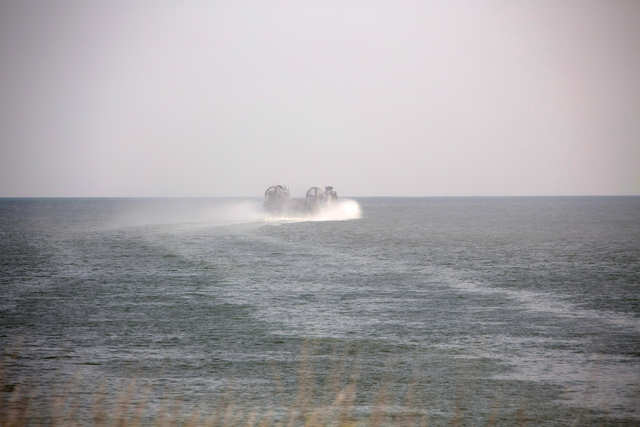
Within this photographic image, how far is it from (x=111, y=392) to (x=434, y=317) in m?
14.5

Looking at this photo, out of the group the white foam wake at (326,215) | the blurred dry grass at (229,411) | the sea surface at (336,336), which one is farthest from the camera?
the white foam wake at (326,215)

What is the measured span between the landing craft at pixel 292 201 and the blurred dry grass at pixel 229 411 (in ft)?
418

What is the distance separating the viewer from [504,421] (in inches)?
583

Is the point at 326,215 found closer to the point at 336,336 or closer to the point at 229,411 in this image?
the point at 336,336

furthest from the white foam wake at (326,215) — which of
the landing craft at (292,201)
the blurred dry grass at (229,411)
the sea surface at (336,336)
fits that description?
the blurred dry grass at (229,411)

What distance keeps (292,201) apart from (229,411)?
138 meters

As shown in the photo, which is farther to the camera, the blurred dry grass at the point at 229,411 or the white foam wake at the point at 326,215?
the white foam wake at the point at 326,215

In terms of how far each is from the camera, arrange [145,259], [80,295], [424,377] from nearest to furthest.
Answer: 1. [424,377]
2. [80,295]
3. [145,259]

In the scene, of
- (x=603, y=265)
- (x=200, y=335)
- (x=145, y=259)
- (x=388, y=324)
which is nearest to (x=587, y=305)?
(x=388, y=324)

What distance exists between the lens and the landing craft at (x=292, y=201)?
146m

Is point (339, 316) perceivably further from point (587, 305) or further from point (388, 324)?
point (587, 305)

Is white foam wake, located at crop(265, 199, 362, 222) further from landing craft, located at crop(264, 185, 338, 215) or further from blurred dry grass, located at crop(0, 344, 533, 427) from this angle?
blurred dry grass, located at crop(0, 344, 533, 427)

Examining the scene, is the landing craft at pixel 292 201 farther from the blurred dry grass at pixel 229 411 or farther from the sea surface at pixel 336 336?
the blurred dry grass at pixel 229 411

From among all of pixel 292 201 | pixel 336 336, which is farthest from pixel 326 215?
pixel 336 336
